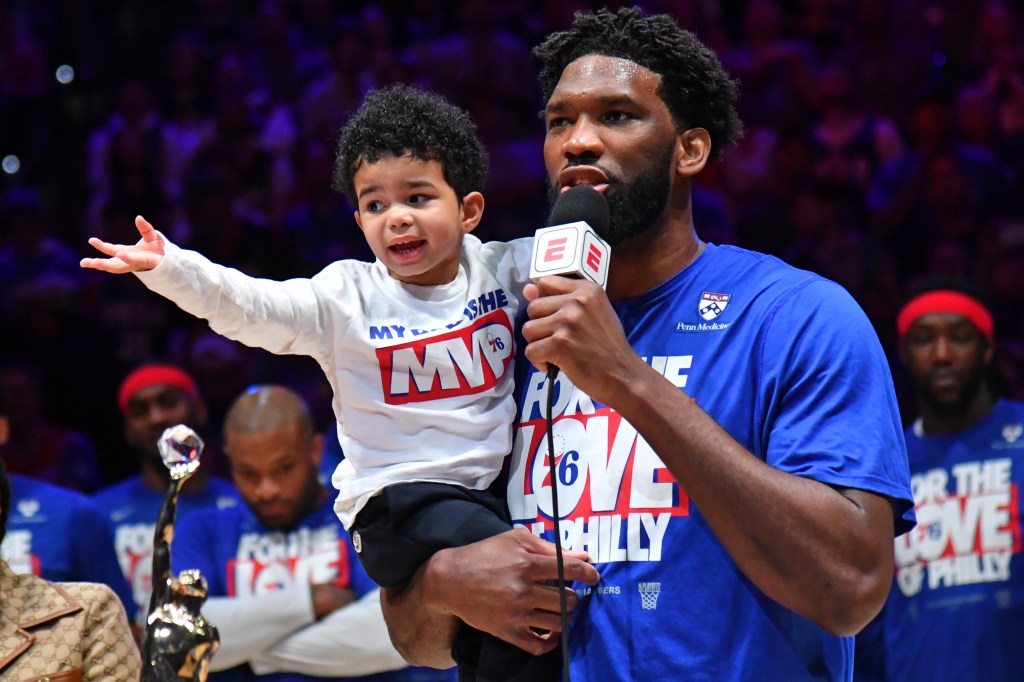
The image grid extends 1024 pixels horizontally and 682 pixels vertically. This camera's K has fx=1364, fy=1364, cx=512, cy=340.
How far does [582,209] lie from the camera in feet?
7.04

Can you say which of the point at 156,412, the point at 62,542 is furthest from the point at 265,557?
the point at 156,412

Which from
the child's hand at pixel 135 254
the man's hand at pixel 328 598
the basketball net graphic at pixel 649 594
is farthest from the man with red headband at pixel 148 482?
the basketball net graphic at pixel 649 594

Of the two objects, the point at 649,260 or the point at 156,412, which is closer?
the point at 649,260

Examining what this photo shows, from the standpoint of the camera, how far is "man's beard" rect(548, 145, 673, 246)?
2.40 metres

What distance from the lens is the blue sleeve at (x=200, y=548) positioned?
4902mm

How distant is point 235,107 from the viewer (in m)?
8.09

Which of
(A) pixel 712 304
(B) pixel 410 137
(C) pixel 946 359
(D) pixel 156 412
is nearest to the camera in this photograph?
(A) pixel 712 304

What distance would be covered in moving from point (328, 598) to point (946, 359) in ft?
8.38

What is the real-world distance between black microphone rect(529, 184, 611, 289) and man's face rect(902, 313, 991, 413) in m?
3.45

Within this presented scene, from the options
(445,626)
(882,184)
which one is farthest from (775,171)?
(445,626)

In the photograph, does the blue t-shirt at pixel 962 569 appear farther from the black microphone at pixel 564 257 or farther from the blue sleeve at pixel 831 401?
the black microphone at pixel 564 257

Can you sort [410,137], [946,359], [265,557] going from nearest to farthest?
[410,137] → [265,557] → [946,359]

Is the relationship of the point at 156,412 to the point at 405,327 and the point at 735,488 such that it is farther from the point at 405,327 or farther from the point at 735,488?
the point at 735,488

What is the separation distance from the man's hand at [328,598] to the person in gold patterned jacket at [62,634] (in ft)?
3.88
